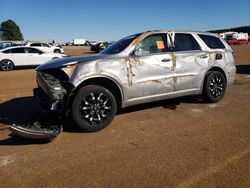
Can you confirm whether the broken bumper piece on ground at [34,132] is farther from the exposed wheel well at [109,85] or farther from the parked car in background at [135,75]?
the exposed wheel well at [109,85]

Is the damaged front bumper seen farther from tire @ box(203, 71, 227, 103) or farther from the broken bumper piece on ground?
tire @ box(203, 71, 227, 103)

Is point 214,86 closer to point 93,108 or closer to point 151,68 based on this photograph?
point 151,68

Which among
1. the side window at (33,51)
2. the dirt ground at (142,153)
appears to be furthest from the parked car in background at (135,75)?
the side window at (33,51)

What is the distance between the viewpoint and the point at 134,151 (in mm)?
4039

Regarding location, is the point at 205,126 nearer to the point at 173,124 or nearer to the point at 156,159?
the point at 173,124

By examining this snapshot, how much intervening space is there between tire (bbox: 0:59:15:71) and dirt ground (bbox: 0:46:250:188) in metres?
11.0

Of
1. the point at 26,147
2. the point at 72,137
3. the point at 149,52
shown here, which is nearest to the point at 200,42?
the point at 149,52

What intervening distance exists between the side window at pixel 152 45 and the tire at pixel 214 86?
1.37 metres

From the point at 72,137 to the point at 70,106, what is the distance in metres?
0.52

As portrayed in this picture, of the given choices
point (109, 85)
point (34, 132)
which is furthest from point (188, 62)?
point (34, 132)

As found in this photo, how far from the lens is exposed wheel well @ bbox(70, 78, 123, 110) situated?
16.3 ft

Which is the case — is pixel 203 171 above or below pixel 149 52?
below

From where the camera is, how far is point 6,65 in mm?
16234

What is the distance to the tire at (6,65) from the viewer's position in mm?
16094
